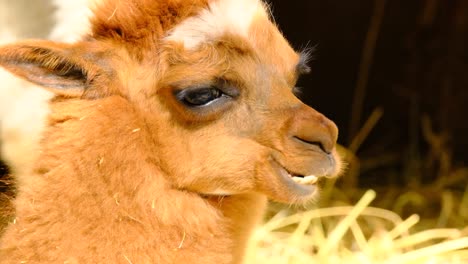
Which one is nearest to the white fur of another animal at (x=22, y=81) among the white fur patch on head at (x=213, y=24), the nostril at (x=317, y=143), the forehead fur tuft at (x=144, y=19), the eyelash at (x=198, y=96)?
the forehead fur tuft at (x=144, y=19)

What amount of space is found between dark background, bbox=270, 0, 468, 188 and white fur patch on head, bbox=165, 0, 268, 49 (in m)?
3.16

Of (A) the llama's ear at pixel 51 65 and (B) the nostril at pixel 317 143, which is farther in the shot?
(B) the nostril at pixel 317 143

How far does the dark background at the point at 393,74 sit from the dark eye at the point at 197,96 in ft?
10.7

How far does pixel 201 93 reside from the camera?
8.96 ft

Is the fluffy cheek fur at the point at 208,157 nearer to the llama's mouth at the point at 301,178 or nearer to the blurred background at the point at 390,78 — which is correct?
the llama's mouth at the point at 301,178

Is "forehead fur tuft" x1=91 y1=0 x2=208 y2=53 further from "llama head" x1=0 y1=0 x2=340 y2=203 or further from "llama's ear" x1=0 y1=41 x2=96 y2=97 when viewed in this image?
"llama's ear" x1=0 y1=41 x2=96 y2=97

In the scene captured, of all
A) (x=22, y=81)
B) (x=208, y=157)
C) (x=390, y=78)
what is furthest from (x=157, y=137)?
(x=390, y=78)

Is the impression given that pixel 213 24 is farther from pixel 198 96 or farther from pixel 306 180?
pixel 306 180

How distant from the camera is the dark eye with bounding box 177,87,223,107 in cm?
273

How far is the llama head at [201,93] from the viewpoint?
2.76m

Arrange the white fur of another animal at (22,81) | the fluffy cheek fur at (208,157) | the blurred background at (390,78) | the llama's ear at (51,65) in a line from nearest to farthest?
the llama's ear at (51,65)
the fluffy cheek fur at (208,157)
the white fur of another animal at (22,81)
the blurred background at (390,78)

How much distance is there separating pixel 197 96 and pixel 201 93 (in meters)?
0.02

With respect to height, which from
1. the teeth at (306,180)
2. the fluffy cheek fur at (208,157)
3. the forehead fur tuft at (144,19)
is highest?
the forehead fur tuft at (144,19)

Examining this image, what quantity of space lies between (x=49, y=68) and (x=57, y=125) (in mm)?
192
